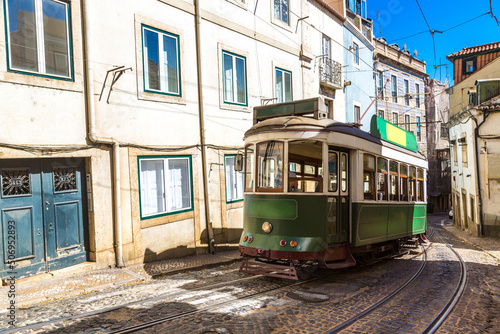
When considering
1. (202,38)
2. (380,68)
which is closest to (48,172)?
(202,38)

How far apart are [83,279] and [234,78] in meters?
7.74

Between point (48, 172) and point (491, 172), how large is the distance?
18.2 metres

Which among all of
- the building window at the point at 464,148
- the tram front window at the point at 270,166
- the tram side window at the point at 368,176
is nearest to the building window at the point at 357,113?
the building window at the point at 464,148

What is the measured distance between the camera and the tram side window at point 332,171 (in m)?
7.48

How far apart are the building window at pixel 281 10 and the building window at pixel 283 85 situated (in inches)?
79.3

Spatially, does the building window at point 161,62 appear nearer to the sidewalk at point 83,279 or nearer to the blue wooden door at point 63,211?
the blue wooden door at point 63,211

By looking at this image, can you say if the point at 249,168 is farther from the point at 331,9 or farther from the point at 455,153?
the point at 455,153

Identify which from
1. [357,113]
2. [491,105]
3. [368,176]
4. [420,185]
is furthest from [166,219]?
[491,105]

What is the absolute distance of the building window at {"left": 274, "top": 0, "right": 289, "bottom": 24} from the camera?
14766 millimetres

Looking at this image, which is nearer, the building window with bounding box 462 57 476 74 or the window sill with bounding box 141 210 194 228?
the window sill with bounding box 141 210 194 228

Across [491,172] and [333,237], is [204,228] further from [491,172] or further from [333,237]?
[491,172]

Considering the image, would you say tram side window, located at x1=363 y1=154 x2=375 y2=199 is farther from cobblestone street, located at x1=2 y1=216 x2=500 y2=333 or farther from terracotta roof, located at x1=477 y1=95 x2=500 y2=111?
terracotta roof, located at x1=477 y1=95 x2=500 y2=111

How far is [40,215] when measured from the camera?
7738 mm

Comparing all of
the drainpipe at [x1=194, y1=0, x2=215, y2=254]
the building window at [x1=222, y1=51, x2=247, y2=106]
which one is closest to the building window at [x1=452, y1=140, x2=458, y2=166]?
the building window at [x1=222, y1=51, x2=247, y2=106]
